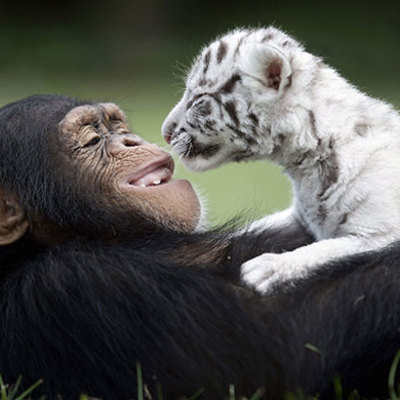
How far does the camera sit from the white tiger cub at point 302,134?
3.58 metres

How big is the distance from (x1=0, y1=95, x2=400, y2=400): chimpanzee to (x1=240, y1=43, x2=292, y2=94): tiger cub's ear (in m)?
0.58

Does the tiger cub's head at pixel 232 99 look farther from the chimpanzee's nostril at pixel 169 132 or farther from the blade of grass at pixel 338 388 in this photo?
the blade of grass at pixel 338 388

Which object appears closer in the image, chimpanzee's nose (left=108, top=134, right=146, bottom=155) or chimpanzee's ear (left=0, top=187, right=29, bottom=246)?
chimpanzee's ear (left=0, top=187, right=29, bottom=246)

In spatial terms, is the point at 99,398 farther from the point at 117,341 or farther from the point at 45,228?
the point at 45,228

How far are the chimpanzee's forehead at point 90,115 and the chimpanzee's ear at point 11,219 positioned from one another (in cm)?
38

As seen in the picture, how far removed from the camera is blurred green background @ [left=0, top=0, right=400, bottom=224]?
47.3 ft

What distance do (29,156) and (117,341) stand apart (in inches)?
39.7

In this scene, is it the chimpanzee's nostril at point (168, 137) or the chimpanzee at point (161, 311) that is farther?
the chimpanzee's nostril at point (168, 137)

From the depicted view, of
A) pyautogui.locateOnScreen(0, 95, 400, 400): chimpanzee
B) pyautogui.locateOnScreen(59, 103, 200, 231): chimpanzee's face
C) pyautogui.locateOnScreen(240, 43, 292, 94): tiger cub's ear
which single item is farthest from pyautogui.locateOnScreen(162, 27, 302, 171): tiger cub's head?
pyautogui.locateOnScreen(0, 95, 400, 400): chimpanzee

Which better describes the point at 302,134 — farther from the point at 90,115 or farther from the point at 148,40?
the point at 148,40

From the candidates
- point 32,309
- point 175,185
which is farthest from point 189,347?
point 175,185

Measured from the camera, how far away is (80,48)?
1733 cm

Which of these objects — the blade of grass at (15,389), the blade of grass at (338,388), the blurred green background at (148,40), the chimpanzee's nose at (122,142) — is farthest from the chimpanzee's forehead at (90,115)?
the blurred green background at (148,40)

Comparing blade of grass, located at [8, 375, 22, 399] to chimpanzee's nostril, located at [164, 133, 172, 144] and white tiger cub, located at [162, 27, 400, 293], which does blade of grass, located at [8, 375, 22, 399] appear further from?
chimpanzee's nostril, located at [164, 133, 172, 144]
